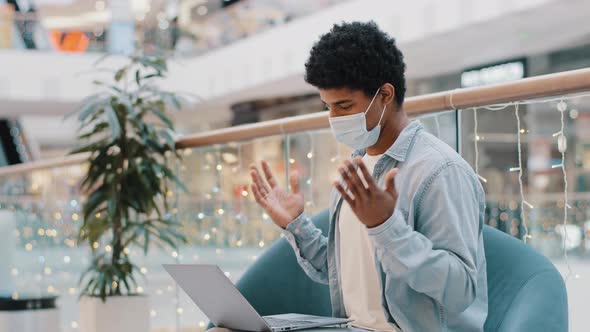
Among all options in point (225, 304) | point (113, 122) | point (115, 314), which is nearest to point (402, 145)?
point (225, 304)

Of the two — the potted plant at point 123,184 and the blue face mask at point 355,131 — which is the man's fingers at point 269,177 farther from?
the potted plant at point 123,184

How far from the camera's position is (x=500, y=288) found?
2.05 meters

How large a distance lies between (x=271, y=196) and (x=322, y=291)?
16.9 inches

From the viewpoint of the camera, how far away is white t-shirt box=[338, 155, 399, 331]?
6.45 feet

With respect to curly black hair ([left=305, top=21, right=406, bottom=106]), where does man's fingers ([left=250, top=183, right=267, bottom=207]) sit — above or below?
below

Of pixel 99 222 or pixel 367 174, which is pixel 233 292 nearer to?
pixel 367 174

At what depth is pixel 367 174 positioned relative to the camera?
162cm

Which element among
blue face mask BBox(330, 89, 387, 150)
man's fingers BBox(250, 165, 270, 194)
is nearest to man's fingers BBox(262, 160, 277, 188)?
man's fingers BBox(250, 165, 270, 194)

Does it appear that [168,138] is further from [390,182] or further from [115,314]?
[390,182]

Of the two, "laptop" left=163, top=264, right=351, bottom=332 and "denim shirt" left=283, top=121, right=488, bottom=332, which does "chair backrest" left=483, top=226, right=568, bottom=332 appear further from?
"laptop" left=163, top=264, right=351, bottom=332

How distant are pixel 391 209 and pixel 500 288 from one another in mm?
552

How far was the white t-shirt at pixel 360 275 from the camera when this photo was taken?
1.97 m

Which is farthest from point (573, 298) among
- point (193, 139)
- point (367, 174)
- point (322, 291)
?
point (193, 139)

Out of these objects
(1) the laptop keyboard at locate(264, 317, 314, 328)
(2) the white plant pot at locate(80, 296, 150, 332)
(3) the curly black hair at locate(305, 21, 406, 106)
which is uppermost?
(3) the curly black hair at locate(305, 21, 406, 106)
